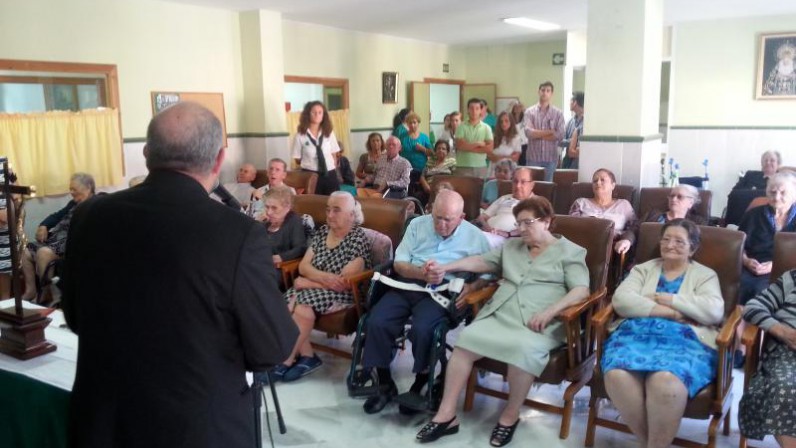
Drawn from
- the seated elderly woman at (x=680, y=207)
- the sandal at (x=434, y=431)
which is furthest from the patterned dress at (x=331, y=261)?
the seated elderly woman at (x=680, y=207)

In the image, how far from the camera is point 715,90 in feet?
25.2

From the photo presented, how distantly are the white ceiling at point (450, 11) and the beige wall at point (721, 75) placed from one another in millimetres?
162

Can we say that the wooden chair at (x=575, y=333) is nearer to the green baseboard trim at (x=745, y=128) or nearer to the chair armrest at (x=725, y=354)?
the chair armrest at (x=725, y=354)

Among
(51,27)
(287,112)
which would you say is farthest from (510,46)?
(51,27)

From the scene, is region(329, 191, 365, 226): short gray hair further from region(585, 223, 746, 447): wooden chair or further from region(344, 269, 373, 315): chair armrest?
region(585, 223, 746, 447): wooden chair

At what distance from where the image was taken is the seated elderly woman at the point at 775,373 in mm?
2291

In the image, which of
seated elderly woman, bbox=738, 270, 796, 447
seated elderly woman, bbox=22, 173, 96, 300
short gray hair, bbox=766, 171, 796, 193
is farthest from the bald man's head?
seated elderly woman, bbox=22, 173, 96, 300

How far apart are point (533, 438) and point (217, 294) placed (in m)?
1.97

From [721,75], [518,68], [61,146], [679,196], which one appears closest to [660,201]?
[679,196]

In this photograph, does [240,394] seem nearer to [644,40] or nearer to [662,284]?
[662,284]

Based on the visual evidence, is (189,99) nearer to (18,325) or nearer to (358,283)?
(358,283)

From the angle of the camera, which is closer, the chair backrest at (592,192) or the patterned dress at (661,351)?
the patterned dress at (661,351)

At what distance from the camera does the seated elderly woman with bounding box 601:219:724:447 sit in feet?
7.98

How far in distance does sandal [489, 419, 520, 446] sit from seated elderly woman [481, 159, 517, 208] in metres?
2.36
